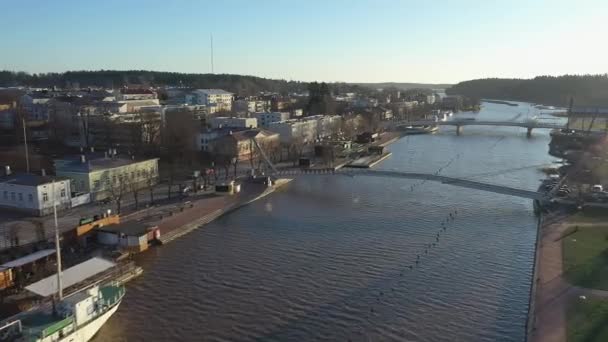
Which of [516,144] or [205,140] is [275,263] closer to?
[205,140]

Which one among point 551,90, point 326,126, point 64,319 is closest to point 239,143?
point 326,126

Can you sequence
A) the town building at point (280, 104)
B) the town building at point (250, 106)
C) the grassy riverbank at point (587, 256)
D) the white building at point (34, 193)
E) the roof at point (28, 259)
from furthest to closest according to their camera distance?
the town building at point (280, 104)
the town building at point (250, 106)
the white building at point (34, 193)
the roof at point (28, 259)
the grassy riverbank at point (587, 256)

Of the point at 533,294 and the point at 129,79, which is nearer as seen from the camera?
the point at 533,294

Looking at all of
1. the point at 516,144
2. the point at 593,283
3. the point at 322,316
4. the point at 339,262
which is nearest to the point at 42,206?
the point at 339,262

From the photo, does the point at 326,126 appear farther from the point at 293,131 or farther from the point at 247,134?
the point at 247,134

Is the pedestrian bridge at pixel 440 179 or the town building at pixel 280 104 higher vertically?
the town building at pixel 280 104

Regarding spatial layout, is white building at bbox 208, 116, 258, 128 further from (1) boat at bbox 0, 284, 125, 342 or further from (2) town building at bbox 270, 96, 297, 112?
(1) boat at bbox 0, 284, 125, 342

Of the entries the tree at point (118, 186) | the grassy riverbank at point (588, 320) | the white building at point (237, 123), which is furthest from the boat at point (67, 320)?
the white building at point (237, 123)

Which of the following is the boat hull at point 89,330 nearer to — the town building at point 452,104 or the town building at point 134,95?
the town building at point 134,95
